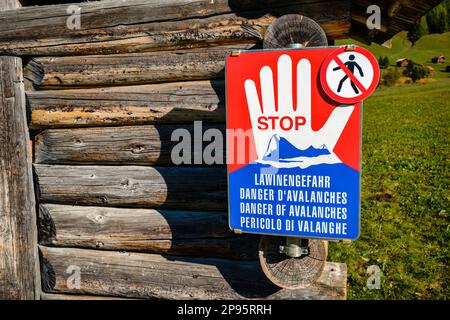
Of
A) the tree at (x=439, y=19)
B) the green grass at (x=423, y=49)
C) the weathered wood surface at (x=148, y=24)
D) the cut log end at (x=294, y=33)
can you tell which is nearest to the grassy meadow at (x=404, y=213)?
the cut log end at (x=294, y=33)

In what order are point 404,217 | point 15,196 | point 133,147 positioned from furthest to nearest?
point 404,217
point 15,196
point 133,147

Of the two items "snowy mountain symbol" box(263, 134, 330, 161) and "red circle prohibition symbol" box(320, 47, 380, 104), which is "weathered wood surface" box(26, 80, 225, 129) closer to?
"snowy mountain symbol" box(263, 134, 330, 161)

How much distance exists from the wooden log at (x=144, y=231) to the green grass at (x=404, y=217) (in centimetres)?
166

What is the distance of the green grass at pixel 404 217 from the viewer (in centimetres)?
447

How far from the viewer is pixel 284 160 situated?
2.79m

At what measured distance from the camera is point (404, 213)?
6.39 m

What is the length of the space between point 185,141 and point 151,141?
271mm

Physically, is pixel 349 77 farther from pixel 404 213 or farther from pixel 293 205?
pixel 404 213

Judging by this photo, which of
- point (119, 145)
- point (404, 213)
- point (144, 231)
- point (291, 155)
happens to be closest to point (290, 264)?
point (291, 155)

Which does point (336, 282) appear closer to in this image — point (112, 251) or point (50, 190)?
point (112, 251)

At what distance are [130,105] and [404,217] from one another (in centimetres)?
447

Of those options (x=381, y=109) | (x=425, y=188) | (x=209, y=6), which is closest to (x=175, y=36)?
(x=209, y=6)

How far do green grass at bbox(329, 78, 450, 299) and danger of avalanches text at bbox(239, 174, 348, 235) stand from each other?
1.85 m

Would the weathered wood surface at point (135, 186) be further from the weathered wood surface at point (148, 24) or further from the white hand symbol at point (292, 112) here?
the weathered wood surface at point (148, 24)
